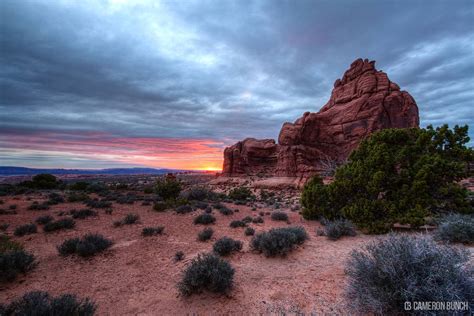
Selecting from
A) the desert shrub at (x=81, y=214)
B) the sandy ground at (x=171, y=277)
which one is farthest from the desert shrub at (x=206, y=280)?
the desert shrub at (x=81, y=214)

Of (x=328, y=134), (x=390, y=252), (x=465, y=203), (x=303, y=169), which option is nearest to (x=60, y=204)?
(x=390, y=252)

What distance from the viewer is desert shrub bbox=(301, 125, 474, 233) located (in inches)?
306

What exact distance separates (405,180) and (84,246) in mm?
12202

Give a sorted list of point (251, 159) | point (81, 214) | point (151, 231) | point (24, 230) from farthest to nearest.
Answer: point (251, 159)
point (81, 214)
point (151, 231)
point (24, 230)

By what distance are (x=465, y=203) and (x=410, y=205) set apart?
2.01 meters

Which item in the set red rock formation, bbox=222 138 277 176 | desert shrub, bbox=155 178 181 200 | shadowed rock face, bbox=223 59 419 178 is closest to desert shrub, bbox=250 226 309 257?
desert shrub, bbox=155 178 181 200

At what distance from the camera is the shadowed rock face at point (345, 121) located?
3431cm

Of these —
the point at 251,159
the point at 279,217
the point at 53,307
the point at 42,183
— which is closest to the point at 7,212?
the point at 53,307

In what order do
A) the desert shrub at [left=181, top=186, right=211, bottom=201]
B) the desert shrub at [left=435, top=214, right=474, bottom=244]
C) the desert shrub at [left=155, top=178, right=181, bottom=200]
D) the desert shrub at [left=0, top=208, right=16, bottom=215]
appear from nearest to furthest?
the desert shrub at [left=435, top=214, right=474, bottom=244], the desert shrub at [left=0, top=208, right=16, bottom=215], the desert shrub at [left=155, top=178, right=181, bottom=200], the desert shrub at [left=181, top=186, right=211, bottom=201]

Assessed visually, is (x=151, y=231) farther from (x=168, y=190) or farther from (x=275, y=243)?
(x=168, y=190)

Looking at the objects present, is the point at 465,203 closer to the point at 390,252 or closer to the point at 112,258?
the point at 390,252

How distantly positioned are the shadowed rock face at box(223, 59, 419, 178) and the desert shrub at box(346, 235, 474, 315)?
1350 inches

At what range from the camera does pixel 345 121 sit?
37.2 metres

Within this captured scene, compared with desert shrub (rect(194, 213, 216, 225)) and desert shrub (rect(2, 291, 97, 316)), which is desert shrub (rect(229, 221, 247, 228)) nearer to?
desert shrub (rect(194, 213, 216, 225))
